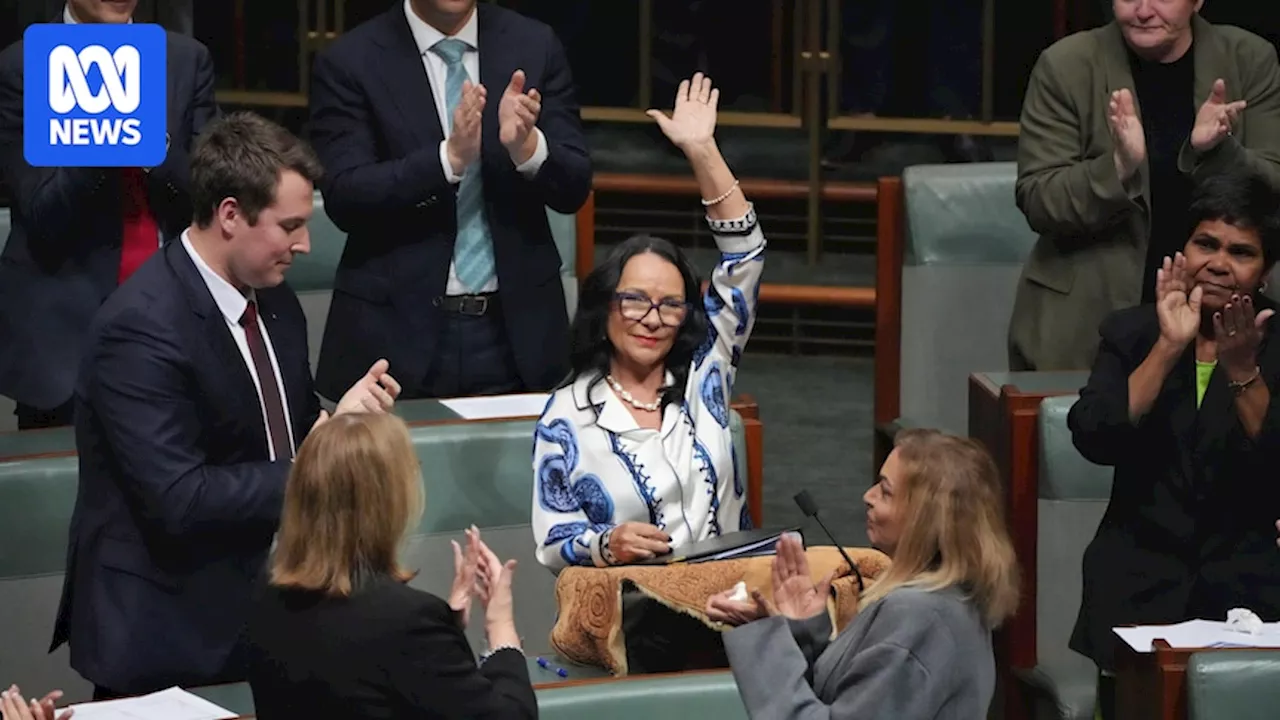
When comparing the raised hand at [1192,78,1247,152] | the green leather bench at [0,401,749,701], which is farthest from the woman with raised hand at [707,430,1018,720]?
the raised hand at [1192,78,1247,152]

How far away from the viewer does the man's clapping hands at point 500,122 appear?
3465 millimetres

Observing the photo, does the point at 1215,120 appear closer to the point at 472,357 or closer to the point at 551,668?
the point at 472,357

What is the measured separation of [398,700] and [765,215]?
16.8 ft

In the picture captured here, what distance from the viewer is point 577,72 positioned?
306 inches

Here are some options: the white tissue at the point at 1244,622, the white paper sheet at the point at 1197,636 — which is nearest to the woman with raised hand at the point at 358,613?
the white paper sheet at the point at 1197,636

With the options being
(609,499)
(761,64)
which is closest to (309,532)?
(609,499)

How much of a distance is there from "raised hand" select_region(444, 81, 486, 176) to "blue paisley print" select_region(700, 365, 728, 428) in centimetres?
57

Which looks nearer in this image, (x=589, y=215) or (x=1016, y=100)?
(x=589, y=215)

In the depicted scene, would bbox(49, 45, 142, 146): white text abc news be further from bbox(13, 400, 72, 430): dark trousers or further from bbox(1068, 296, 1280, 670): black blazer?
bbox(1068, 296, 1280, 670): black blazer

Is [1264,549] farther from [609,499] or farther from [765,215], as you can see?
[765,215]

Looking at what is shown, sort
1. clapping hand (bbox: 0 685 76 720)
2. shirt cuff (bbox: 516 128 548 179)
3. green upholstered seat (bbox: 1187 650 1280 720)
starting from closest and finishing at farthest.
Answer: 1. clapping hand (bbox: 0 685 76 720)
2. green upholstered seat (bbox: 1187 650 1280 720)
3. shirt cuff (bbox: 516 128 548 179)

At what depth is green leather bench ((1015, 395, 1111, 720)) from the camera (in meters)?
3.71

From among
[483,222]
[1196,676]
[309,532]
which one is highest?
[483,222]

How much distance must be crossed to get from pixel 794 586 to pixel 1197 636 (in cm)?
78
